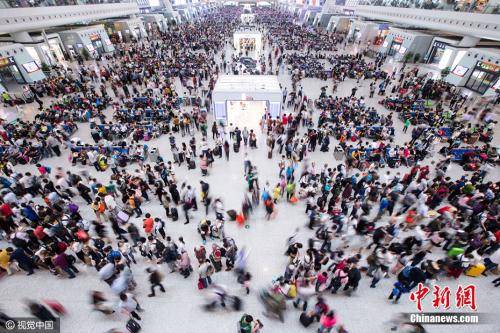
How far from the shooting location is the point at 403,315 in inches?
243

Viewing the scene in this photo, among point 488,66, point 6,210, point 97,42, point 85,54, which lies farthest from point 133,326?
point 97,42

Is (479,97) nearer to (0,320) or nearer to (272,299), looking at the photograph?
(272,299)

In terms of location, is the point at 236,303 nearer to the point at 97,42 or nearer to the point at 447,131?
the point at 447,131

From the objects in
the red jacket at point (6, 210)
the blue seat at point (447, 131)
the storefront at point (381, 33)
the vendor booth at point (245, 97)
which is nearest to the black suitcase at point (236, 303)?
the red jacket at point (6, 210)

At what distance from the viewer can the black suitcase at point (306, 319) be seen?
5.60 metres

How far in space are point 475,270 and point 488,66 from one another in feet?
71.1

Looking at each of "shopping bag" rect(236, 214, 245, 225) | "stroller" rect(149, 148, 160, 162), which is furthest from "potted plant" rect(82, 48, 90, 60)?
"shopping bag" rect(236, 214, 245, 225)

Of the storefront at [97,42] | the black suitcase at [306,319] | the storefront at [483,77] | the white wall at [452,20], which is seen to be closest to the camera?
the black suitcase at [306,319]

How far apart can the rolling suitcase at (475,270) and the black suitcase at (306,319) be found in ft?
16.9

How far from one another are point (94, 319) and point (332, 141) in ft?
43.7

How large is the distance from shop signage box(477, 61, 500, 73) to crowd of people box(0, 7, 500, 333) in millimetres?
7118

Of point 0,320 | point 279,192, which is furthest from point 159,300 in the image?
point 279,192

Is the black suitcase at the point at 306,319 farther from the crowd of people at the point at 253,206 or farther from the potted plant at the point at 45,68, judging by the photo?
the potted plant at the point at 45,68

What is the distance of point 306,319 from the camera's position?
5.63 m
